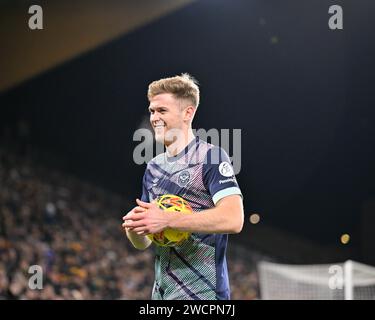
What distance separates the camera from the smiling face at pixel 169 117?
3523 millimetres

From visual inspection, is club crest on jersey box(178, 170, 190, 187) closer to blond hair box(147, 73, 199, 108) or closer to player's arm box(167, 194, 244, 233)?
player's arm box(167, 194, 244, 233)

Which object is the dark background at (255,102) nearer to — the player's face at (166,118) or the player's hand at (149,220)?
the player's face at (166,118)

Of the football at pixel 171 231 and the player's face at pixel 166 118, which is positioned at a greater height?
the player's face at pixel 166 118

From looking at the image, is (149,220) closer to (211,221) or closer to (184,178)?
(211,221)

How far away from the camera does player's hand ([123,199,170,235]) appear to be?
→ 3199 mm

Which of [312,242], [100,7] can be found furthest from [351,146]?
[100,7]

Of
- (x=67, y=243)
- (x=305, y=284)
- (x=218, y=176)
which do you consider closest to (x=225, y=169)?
(x=218, y=176)

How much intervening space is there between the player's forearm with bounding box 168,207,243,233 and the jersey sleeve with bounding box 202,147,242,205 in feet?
0.41

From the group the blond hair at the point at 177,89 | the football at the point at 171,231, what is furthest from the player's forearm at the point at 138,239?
the blond hair at the point at 177,89

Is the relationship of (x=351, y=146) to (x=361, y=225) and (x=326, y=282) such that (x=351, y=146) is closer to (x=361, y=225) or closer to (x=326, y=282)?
(x=361, y=225)

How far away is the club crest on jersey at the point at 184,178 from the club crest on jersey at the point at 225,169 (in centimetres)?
20

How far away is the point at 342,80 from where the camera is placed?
65.4ft

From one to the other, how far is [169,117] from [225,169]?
1.35ft

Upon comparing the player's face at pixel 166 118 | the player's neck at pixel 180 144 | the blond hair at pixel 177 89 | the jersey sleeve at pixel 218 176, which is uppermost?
the blond hair at pixel 177 89
